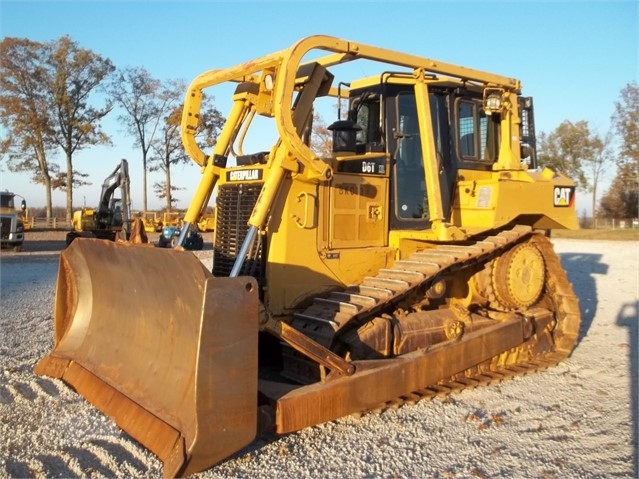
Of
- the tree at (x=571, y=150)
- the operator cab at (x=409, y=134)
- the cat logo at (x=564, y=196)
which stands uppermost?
the tree at (x=571, y=150)

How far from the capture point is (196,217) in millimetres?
6195

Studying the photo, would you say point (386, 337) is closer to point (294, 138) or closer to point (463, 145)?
point (294, 138)

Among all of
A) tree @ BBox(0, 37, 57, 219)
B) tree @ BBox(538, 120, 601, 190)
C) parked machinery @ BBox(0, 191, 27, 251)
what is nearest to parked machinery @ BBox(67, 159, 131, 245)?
parked machinery @ BBox(0, 191, 27, 251)

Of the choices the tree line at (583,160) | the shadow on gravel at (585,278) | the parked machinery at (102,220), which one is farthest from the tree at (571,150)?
the parked machinery at (102,220)

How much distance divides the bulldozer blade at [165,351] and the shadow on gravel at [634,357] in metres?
2.88

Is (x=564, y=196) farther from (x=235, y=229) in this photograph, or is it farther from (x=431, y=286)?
(x=235, y=229)

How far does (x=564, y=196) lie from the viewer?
7.07 meters

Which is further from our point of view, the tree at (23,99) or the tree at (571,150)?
the tree at (571,150)

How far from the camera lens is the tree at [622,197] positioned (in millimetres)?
41844

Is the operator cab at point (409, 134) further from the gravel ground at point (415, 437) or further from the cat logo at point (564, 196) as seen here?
the gravel ground at point (415, 437)

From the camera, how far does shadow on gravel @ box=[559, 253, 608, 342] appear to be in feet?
33.6

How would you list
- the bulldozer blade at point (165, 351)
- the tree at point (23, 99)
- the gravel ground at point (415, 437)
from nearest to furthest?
the bulldozer blade at point (165, 351)
the gravel ground at point (415, 437)
the tree at point (23, 99)

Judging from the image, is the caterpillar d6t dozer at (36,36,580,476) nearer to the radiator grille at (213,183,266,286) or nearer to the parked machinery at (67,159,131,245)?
the radiator grille at (213,183,266,286)

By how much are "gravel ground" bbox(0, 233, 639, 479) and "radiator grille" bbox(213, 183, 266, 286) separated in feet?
5.10
